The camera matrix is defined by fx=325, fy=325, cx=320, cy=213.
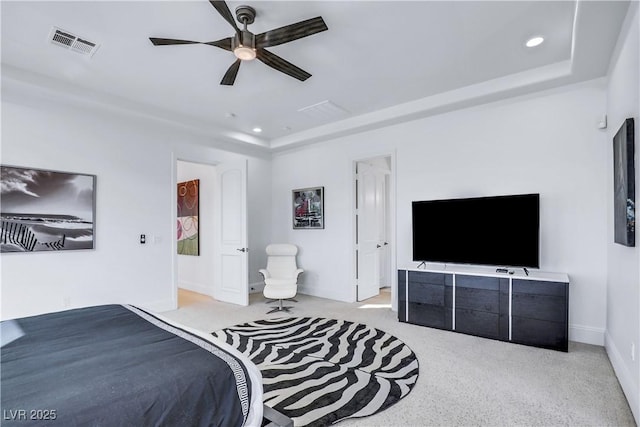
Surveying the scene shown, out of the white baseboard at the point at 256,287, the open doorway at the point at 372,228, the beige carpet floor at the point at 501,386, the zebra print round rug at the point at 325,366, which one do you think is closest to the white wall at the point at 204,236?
the white baseboard at the point at 256,287

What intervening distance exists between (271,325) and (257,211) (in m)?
2.62

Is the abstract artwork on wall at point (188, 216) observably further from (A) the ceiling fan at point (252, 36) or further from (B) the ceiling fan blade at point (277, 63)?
(A) the ceiling fan at point (252, 36)

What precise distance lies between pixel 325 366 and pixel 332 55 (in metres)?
2.87

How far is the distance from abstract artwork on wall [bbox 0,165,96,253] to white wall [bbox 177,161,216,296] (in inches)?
78.4

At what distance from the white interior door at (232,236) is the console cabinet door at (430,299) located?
8.18 ft

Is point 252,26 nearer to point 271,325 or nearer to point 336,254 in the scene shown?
point 271,325

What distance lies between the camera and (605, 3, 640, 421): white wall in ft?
6.90

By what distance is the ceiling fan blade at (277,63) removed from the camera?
2.63m

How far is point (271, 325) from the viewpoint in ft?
13.2

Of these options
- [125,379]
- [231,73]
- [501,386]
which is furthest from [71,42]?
[501,386]

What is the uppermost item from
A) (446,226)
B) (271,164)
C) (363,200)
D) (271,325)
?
(271,164)

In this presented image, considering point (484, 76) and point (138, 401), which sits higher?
point (484, 76)

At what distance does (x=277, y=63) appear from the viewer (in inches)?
109

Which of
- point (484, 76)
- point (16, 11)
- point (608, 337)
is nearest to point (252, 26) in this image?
point (16, 11)
